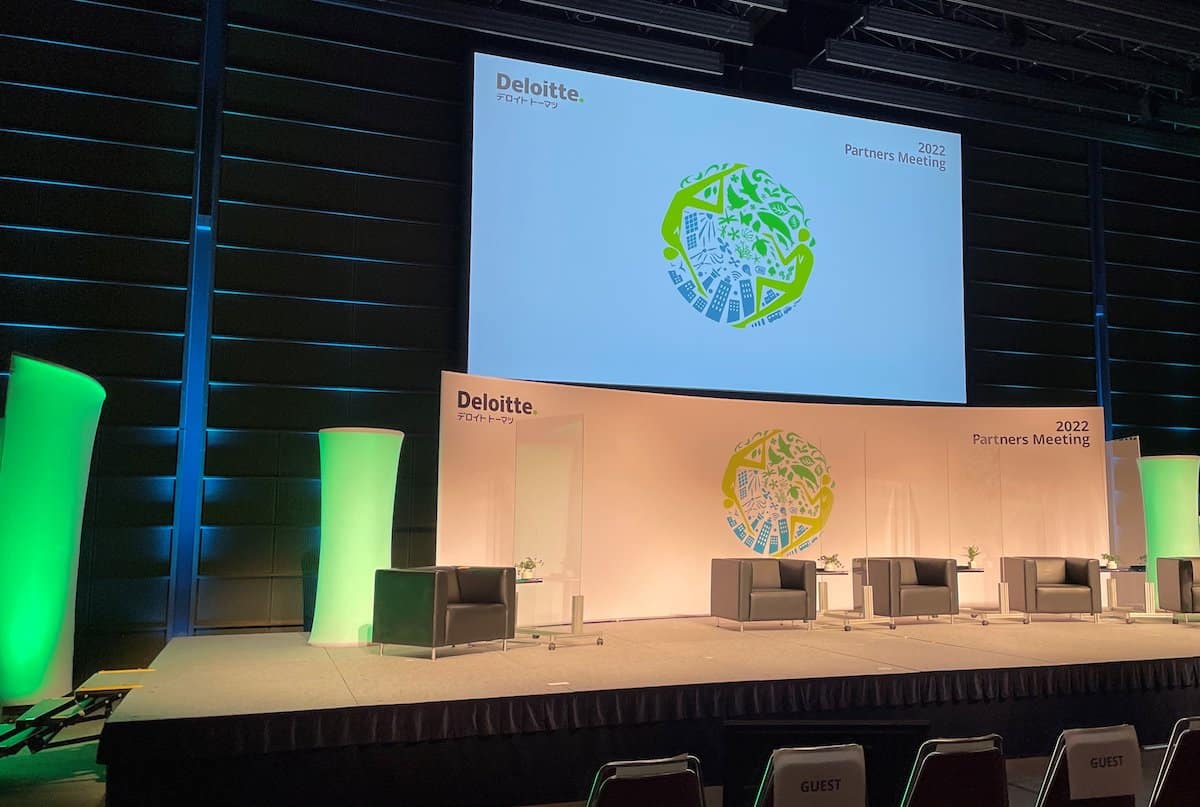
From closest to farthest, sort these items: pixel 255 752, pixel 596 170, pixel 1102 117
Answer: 1. pixel 255 752
2. pixel 596 170
3. pixel 1102 117

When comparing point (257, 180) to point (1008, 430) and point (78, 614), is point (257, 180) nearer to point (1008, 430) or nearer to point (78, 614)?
point (78, 614)

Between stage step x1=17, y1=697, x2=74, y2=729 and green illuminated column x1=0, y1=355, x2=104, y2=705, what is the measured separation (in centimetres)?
5

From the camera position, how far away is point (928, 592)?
22.7 ft

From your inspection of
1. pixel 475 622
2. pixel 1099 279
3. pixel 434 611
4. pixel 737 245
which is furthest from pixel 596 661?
pixel 1099 279

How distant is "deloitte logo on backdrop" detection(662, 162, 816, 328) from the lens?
305 inches

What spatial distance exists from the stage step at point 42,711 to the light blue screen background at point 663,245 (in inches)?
141

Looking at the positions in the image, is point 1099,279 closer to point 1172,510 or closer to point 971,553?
point 1172,510

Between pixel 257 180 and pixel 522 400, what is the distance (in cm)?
267

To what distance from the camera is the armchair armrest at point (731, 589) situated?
6.44 metres

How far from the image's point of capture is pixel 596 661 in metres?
4.91

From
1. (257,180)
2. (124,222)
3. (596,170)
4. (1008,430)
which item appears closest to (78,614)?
(124,222)

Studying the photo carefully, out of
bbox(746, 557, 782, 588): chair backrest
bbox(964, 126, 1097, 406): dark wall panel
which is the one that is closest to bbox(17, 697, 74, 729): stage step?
bbox(746, 557, 782, 588): chair backrest

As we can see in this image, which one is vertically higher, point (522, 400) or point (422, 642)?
point (522, 400)

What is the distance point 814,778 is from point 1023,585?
5.71 m
